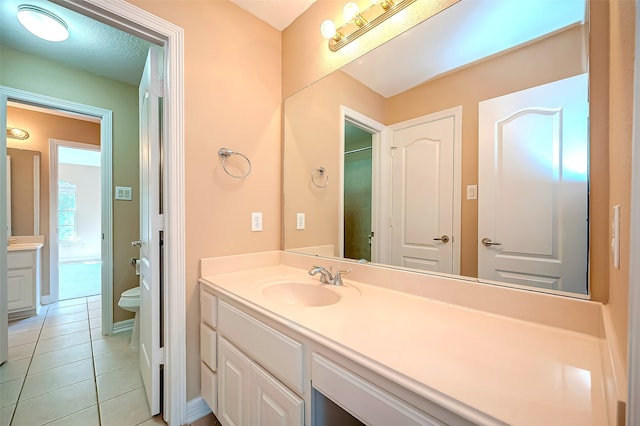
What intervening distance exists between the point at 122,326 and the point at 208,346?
1.77m

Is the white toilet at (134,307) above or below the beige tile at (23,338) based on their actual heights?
above

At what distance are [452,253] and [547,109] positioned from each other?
1.92 ft

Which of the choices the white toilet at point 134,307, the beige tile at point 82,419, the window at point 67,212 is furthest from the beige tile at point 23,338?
the window at point 67,212

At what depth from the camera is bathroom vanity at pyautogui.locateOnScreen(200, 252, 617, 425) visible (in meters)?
0.49

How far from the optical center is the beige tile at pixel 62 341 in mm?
2032

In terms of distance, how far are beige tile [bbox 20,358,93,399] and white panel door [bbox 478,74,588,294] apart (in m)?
2.50

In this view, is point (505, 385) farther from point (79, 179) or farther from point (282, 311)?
point (79, 179)

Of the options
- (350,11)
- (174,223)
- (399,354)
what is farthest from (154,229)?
(350,11)

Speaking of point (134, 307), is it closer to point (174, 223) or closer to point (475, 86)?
point (174, 223)

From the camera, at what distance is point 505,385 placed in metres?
0.51

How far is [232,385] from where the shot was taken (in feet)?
3.64

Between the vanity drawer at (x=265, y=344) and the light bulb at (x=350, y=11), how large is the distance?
150 cm

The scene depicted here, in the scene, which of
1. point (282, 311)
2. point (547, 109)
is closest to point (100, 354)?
point (282, 311)

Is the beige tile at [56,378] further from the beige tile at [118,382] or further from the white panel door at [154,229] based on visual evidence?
the white panel door at [154,229]
